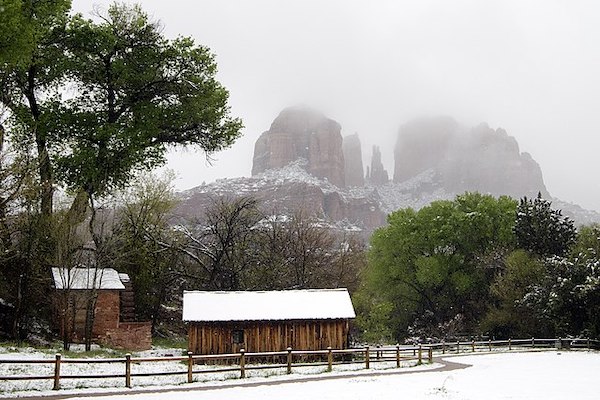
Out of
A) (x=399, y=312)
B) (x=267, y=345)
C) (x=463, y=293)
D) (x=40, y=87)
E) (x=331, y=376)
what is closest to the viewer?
(x=331, y=376)

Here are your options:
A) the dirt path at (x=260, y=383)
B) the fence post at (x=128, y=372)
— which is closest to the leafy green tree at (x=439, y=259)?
the dirt path at (x=260, y=383)

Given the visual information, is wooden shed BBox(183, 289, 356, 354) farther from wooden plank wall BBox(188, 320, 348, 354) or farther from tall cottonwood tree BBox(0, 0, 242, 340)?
tall cottonwood tree BBox(0, 0, 242, 340)

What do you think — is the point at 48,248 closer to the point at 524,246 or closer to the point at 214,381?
the point at 214,381

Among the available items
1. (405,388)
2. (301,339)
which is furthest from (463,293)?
(405,388)

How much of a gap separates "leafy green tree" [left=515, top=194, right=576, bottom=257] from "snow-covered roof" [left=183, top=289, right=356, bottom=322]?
23739 millimetres

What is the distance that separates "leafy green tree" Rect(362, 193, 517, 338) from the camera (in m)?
56.0

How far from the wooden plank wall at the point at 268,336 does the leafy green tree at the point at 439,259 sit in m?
25.1

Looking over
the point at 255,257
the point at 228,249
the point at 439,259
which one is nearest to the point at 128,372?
the point at 228,249

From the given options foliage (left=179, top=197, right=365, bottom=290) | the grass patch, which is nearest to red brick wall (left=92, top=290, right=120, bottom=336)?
the grass patch

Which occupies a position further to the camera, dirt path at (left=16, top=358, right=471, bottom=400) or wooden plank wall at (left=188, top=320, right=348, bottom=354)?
wooden plank wall at (left=188, top=320, right=348, bottom=354)

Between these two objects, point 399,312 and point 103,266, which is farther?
point 399,312

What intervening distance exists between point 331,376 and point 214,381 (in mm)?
4469

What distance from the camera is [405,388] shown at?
20.0 metres

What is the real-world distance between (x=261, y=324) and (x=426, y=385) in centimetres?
1208
